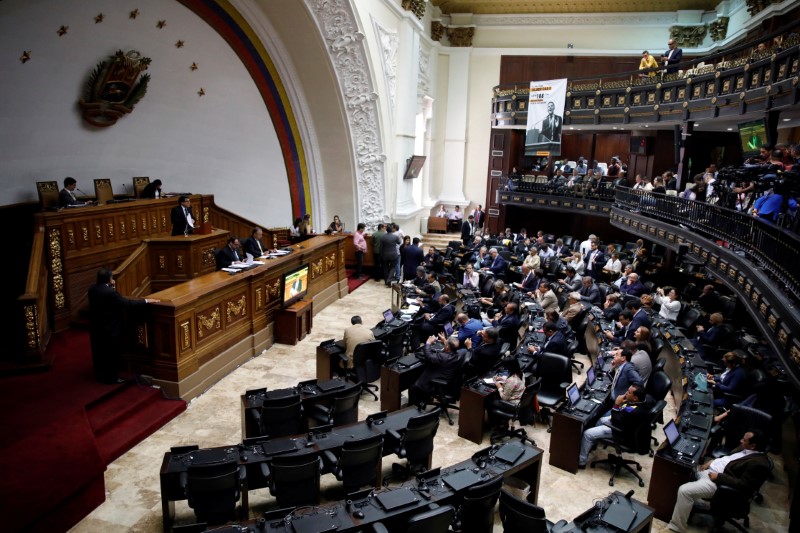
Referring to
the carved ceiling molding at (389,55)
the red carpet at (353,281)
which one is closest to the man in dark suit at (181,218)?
the red carpet at (353,281)

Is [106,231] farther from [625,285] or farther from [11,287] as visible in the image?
[625,285]

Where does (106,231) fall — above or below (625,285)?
above

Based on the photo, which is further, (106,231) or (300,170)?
(300,170)

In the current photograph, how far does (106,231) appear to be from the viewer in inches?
392

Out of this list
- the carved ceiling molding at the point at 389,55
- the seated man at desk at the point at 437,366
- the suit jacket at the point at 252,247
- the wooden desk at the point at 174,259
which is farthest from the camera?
the carved ceiling molding at the point at 389,55

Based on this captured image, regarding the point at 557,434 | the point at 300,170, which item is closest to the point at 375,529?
the point at 557,434

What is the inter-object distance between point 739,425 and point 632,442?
3.98 feet

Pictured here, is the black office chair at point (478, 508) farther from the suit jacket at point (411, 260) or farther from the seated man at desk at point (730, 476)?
the suit jacket at point (411, 260)

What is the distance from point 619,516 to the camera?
4723 millimetres

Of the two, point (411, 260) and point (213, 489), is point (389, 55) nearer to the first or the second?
point (411, 260)

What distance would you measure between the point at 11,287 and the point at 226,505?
A: 588 cm

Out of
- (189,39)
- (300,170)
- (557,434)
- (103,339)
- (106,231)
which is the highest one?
(189,39)

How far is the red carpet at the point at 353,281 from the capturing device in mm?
14304

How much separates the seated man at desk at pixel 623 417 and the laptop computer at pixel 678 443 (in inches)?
16.9
